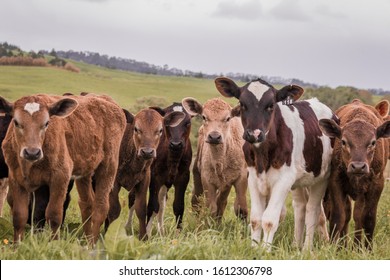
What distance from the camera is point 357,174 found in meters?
8.58

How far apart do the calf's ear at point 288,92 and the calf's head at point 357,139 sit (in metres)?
0.58

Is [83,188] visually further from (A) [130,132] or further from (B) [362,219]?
→ (B) [362,219]

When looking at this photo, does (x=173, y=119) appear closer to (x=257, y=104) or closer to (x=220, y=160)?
(x=220, y=160)

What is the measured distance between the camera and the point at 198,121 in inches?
1164

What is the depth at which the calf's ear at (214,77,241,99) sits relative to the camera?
A: 9109mm

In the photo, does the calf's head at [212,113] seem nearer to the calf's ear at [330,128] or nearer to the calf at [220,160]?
the calf at [220,160]

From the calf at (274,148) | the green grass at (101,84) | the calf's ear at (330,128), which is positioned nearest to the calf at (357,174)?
the calf's ear at (330,128)

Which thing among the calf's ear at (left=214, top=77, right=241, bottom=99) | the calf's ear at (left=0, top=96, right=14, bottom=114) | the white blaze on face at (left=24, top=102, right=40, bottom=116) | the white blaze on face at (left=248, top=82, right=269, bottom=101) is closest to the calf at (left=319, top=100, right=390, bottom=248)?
the white blaze on face at (left=248, top=82, right=269, bottom=101)

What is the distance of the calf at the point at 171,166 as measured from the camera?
1125 cm

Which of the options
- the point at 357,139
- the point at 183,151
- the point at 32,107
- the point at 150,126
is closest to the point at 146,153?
the point at 150,126

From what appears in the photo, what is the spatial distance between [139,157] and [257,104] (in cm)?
268

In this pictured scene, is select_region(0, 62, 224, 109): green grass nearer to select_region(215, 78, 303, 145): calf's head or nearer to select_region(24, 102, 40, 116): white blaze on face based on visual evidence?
select_region(24, 102, 40, 116): white blaze on face

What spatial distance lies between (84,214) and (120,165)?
1.12 m
